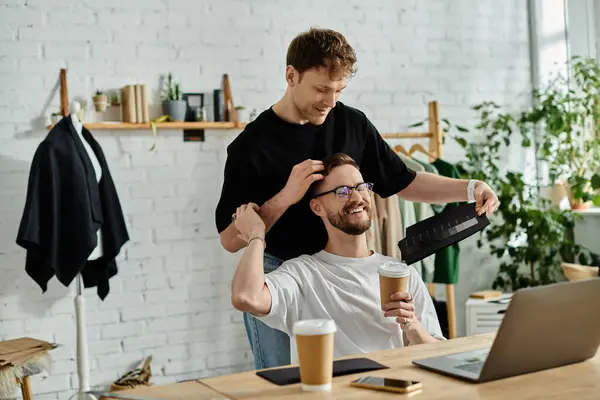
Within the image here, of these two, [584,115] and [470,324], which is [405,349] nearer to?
[470,324]

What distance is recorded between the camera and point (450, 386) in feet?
4.98

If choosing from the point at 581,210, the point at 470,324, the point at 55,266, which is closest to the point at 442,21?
the point at 581,210

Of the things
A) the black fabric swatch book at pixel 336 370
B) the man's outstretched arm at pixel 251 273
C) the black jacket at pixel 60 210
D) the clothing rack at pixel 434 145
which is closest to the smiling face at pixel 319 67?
the man's outstretched arm at pixel 251 273

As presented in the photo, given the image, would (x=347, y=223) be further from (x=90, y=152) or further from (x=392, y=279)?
(x=90, y=152)

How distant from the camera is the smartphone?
148 cm

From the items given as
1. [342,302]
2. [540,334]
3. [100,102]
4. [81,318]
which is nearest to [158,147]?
[100,102]

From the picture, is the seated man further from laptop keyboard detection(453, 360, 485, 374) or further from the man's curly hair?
laptop keyboard detection(453, 360, 485, 374)

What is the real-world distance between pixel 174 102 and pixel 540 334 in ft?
10.2

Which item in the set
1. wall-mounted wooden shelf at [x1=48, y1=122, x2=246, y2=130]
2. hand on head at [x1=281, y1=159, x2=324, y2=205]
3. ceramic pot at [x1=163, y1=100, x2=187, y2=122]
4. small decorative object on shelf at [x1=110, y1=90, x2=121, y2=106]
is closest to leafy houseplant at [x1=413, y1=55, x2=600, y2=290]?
wall-mounted wooden shelf at [x1=48, y1=122, x2=246, y2=130]

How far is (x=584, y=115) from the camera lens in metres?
5.25

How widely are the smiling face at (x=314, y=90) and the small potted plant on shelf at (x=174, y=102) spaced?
75.5 inches

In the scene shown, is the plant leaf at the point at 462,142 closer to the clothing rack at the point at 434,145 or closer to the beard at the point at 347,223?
the clothing rack at the point at 434,145

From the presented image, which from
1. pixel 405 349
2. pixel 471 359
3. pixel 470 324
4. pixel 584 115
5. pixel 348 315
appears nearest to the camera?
pixel 471 359

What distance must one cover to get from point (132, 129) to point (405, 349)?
112 inches
